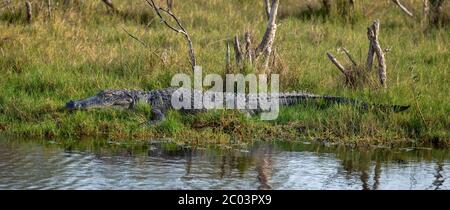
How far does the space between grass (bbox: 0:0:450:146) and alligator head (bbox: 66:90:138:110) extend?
A: 3.3 inches

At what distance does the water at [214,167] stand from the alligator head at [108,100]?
81 centimetres

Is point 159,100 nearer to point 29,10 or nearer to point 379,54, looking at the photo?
point 379,54

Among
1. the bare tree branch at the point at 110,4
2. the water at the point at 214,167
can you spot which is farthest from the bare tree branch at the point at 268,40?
the bare tree branch at the point at 110,4

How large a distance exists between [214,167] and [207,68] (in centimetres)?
326

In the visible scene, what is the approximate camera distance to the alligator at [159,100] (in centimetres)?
974

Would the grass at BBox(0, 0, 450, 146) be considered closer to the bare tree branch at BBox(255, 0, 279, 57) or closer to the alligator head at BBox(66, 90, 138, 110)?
the alligator head at BBox(66, 90, 138, 110)

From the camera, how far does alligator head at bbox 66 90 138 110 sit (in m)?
9.73

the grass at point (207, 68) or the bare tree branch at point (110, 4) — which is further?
the bare tree branch at point (110, 4)

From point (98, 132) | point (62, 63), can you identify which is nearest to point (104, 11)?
point (62, 63)

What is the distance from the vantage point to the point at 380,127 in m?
9.38

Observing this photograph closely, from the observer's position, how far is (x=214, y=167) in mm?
7969

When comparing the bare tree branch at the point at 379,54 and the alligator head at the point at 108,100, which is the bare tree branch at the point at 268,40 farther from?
the alligator head at the point at 108,100
